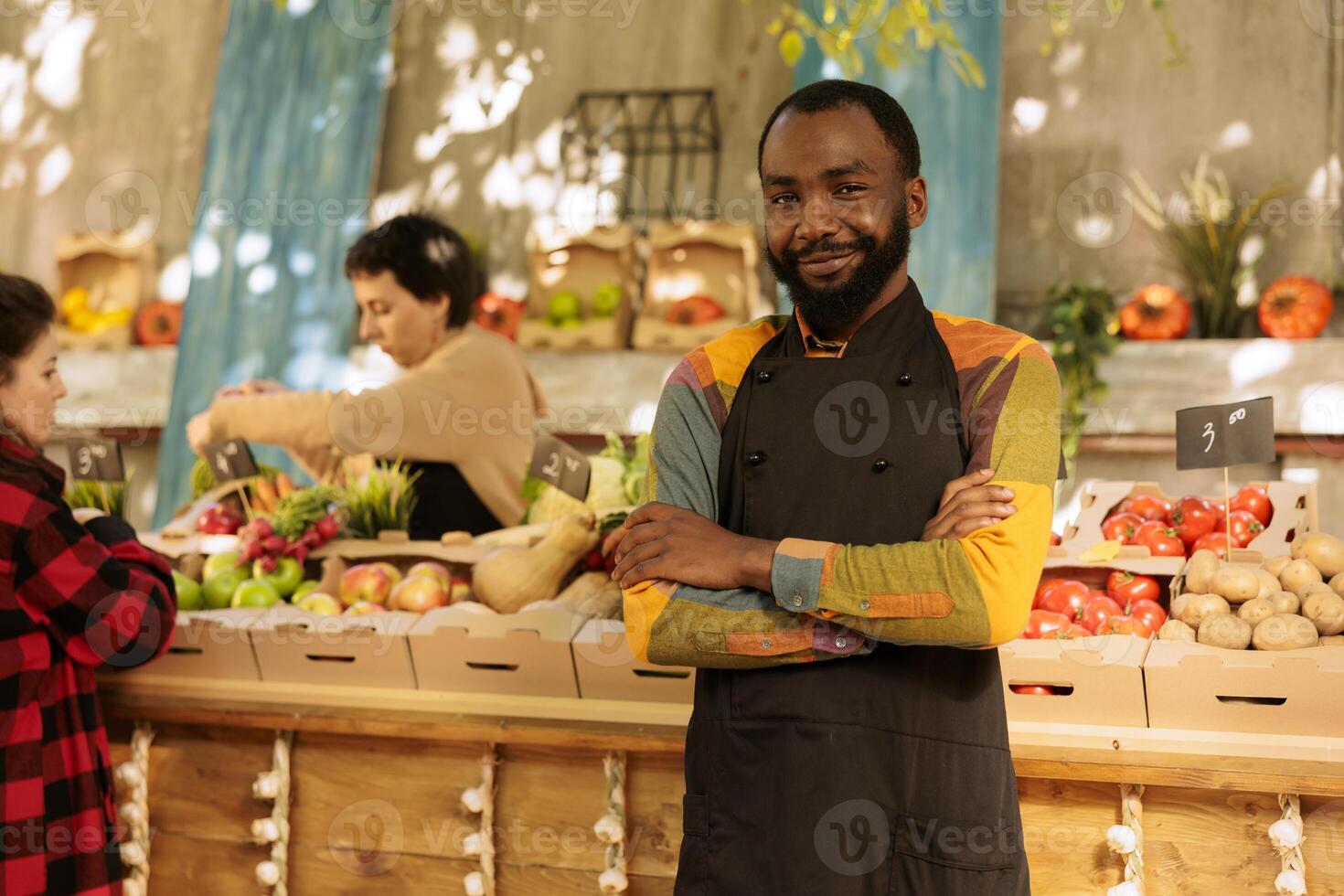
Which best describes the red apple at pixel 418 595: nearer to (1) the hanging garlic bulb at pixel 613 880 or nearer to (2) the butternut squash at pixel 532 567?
(2) the butternut squash at pixel 532 567

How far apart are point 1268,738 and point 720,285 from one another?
3.52 m

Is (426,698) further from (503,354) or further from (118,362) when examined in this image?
(118,362)

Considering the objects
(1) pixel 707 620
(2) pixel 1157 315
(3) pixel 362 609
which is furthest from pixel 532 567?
(2) pixel 1157 315

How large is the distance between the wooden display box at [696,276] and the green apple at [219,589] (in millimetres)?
2644

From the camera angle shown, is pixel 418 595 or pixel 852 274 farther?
pixel 418 595

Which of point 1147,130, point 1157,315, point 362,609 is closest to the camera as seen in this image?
point 362,609

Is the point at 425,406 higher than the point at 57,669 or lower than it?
higher

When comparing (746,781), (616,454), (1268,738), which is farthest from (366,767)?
(1268,738)

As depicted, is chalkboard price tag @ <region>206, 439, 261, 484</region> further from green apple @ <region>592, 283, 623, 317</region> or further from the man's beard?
green apple @ <region>592, 283, 623, 317</region>

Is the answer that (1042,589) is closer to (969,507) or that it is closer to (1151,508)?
(1151,508)

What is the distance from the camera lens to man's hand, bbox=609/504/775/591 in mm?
1365

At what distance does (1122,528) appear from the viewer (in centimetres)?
228

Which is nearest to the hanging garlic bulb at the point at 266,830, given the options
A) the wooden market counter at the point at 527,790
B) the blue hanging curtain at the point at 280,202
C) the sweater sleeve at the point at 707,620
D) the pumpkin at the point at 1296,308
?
the wooden market counter at the point at 527,790

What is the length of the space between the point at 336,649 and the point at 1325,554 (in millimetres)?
1677
